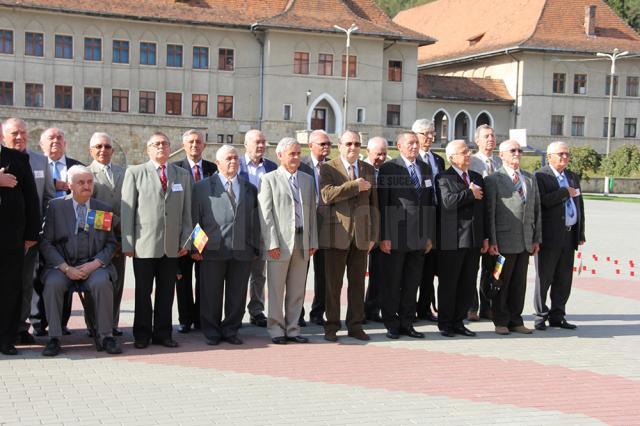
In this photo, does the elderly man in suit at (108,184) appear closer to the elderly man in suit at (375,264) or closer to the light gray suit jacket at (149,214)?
the light gray suit jacket at (149,214)

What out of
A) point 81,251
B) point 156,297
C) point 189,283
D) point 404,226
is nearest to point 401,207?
point 404,226

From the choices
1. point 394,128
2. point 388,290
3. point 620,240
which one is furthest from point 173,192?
point 394,128

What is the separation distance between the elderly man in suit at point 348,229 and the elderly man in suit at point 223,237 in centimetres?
85

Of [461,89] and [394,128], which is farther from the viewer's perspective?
[461,89]

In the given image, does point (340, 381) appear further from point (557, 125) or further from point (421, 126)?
point (557, 125)

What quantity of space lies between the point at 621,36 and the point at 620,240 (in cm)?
4888

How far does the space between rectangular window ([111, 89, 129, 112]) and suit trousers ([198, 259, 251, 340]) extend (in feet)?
154

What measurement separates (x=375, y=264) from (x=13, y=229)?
414 cm

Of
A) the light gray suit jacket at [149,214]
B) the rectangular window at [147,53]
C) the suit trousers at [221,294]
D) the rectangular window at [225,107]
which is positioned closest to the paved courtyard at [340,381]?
the suit trousers at [221,294]

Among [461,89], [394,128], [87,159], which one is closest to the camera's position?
[87,159]

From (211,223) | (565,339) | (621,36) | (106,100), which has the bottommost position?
(565,339)

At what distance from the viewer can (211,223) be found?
8906mm

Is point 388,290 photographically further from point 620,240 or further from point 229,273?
point 620,240

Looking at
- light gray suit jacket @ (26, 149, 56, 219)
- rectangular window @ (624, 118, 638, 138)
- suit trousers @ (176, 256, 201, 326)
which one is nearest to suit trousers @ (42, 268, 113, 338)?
light gray suit jacket @ (26, 149, 56, 219)
